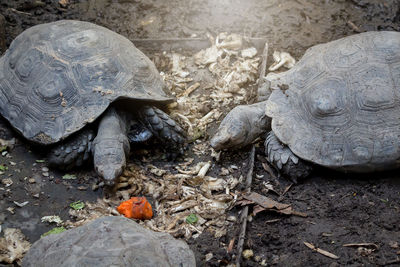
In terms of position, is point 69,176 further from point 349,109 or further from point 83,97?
point 349,109

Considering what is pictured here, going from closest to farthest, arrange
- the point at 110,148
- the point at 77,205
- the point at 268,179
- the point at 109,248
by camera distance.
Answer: the point at 109,248 → the point at 77,205 → the point at 110,148 → the point at 268,179

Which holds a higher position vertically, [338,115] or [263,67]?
[338,115]

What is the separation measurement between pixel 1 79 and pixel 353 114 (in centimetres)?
416

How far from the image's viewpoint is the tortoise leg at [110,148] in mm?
4508

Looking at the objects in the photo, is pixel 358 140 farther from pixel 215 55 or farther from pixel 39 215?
pixel 39 215

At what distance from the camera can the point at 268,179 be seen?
189 inches

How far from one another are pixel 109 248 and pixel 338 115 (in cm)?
275

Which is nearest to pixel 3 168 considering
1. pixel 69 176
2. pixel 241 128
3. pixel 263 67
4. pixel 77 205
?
pixel 69 176

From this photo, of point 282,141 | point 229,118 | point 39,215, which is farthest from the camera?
point 229,118

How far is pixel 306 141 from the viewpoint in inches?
183

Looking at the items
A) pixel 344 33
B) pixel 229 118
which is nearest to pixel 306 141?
pixel 229 118


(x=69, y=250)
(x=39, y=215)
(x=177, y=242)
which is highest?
(x=69, y=250)

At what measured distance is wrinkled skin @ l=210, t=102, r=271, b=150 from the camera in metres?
4.95

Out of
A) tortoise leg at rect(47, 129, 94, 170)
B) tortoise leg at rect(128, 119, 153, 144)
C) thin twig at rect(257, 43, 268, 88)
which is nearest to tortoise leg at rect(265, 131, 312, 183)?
thin twig at rect(257, 43, 268, 88)
